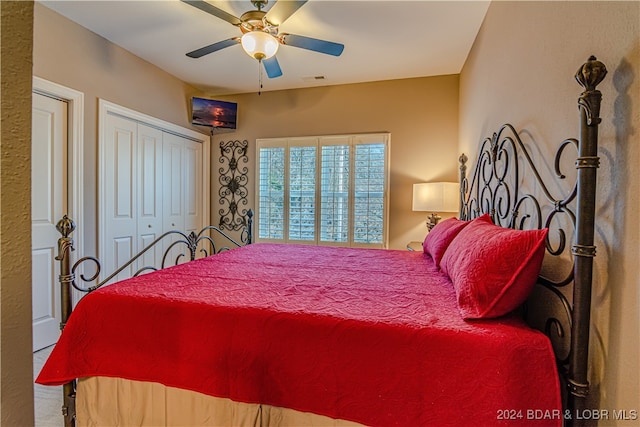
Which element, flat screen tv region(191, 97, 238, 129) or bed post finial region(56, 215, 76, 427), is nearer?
bed post finial region(56, 215, 76, 427)

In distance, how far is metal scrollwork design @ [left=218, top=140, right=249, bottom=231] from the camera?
14.5 feet

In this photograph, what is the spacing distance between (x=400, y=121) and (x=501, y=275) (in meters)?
3.08

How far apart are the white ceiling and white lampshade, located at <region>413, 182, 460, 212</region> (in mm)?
1371

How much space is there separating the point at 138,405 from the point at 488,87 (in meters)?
2.92

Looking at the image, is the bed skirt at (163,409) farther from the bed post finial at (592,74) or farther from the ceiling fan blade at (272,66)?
the ceiling fan blade at (272,66)

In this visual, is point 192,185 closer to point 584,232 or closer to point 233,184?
point 233,184

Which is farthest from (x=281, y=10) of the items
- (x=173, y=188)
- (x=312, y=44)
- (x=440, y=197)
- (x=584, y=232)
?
(x=173, y=188)

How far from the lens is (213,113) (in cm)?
419

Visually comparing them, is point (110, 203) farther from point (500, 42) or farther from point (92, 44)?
point (500, 42)

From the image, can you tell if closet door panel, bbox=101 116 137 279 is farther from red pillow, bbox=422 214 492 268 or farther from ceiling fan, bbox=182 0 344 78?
red pillow, bbox=422 214 492 268

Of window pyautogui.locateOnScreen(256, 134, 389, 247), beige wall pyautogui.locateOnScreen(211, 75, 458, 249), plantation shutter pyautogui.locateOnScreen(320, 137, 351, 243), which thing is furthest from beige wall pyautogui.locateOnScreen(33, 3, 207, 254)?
plantation shutter pyautogui.locateOnScreen(320, 137, 351, 243)

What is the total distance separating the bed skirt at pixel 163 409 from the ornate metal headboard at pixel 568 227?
73 cm

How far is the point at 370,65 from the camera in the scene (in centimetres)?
343

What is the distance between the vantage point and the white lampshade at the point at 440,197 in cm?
318
